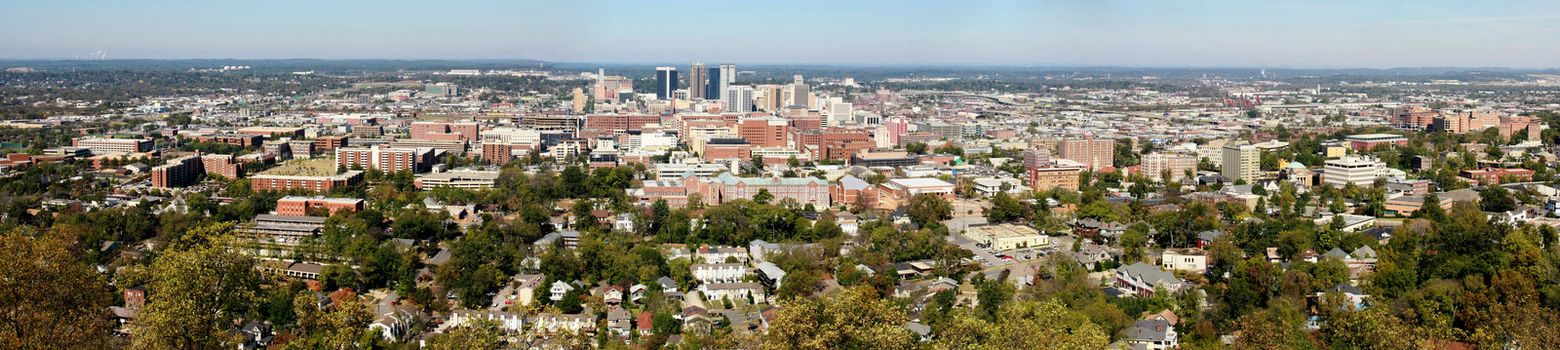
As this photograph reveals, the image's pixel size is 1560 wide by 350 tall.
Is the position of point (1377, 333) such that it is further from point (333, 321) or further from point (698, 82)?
point (698, 82)

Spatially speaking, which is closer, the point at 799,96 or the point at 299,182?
the point at 299,182

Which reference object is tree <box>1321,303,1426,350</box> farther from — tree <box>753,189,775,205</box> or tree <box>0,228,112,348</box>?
tree <box>753,189,775,205</box>

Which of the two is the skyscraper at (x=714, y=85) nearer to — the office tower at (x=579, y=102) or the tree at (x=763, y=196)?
the office tower at (x=579, y=102)

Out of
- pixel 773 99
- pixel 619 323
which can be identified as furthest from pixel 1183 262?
pixel 773 99

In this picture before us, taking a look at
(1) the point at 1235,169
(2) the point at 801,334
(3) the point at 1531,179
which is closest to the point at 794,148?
(1) the point at 1235,169

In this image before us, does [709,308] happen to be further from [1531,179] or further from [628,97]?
[628,97]

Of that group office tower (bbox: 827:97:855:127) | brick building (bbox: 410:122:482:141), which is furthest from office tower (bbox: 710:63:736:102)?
brick building (bbox: 410:122:482:141)
